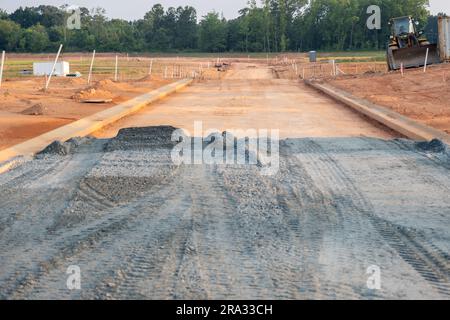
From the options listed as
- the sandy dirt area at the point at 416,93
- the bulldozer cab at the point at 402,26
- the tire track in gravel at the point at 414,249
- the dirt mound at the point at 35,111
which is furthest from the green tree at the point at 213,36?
the tire track in gravel at the point at 414,249

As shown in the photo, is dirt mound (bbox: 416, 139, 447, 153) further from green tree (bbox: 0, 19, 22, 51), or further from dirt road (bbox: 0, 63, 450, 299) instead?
green tree (bbox: 0, 19, 22, 51)

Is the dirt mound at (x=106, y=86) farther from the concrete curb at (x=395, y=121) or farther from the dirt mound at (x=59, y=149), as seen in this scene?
the dirt mound at (x=59, y=149)

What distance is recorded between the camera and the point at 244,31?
12581 centimetres

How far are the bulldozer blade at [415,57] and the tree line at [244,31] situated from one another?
229ft

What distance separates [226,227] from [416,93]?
21.5 meters

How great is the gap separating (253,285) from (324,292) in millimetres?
492

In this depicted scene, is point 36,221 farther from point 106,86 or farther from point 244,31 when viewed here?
point 244,31

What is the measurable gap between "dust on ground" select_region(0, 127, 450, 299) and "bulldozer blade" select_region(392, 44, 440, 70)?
30404 mm

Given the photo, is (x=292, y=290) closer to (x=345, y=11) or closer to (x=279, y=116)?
(x=279, y=116)

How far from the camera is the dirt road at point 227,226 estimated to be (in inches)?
203

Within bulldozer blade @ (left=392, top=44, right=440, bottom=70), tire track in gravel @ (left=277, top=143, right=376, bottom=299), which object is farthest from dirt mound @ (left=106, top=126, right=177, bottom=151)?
bulldozer blade @ (left=392, top=44, right=440, bottom=70)

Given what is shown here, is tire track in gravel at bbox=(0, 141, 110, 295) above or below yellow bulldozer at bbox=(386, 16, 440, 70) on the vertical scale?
below

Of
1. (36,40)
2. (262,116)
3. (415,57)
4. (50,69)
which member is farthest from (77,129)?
(36,40)

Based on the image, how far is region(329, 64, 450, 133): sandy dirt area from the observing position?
60.3 feet
